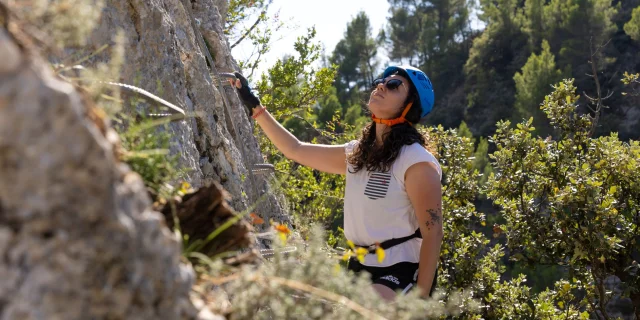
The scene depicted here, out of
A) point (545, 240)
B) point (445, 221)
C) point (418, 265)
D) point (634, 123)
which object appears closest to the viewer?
point (418, 265)

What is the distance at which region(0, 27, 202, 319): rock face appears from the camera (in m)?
0.86

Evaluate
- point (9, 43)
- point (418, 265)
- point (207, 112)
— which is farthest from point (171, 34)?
point (9, 43)

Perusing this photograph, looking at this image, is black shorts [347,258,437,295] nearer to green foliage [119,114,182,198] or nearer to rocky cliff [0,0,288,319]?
green foliage [119,114,182,198]

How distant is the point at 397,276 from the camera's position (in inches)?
111

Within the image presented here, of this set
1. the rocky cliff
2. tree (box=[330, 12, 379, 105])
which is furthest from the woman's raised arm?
tree (box=[330, 12, 379, 105])

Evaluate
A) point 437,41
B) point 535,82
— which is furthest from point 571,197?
point 437,41

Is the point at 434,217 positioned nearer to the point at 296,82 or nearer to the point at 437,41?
the point at 296,82

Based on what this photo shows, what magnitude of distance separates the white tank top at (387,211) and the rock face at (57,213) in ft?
6.55

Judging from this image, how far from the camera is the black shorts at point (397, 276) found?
2773mm

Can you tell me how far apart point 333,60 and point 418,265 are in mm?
41264

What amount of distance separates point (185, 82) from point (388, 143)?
1.30 metres

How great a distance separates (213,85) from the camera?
170 inches

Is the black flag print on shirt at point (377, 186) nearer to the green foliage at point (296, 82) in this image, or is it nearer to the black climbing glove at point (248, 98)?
the black climbing glove at point (248, 98)

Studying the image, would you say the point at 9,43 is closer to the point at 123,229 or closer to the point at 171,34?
the point at 123,229
